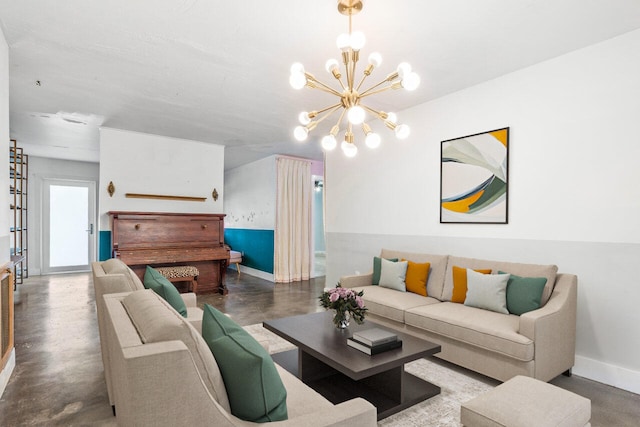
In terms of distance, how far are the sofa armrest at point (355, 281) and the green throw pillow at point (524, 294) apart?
1.59 metres

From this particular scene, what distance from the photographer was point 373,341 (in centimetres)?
214

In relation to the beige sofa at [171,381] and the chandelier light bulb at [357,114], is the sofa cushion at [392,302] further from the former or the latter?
the beige sofa at [171,381]

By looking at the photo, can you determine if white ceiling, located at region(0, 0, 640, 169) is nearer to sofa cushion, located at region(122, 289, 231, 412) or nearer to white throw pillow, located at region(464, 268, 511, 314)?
white throw pillow, located at region(464, 268, 511, 314)

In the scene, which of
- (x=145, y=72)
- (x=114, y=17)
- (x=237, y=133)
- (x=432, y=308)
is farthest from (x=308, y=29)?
(x=237, y=133)

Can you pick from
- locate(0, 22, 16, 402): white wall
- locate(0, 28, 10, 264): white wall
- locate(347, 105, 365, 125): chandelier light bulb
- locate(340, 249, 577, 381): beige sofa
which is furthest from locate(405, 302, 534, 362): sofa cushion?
A: locate(0, 28, 10, 264): white wall

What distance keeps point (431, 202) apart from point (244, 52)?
2560mm

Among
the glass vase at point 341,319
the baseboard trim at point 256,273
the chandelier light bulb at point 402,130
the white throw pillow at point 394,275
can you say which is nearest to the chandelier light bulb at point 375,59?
the chandelier light bulb at point 402,130

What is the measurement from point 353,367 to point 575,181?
8.05 feet

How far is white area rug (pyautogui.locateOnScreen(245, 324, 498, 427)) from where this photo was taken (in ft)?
6.81

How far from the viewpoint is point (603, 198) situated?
8.95 feet

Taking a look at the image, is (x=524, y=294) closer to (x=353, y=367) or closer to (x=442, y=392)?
(x=442, y=392)

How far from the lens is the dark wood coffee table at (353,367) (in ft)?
6.69

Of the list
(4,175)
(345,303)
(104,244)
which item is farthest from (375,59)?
(104,244)

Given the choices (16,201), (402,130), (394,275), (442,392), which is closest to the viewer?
(442,392)
